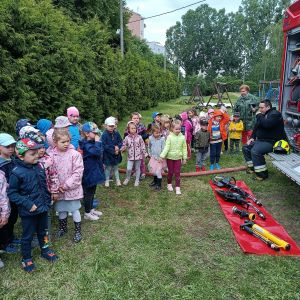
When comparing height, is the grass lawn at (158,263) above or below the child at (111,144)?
below

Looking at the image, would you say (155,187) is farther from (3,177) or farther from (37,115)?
(37,115)

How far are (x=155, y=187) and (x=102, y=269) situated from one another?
117 inches

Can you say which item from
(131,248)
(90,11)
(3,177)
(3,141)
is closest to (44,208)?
(3,177)

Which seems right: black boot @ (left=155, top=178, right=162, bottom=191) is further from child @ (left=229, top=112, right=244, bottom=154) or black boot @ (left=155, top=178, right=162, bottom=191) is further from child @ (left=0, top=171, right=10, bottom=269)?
child @ (left=229, top=112, right=244, bottom=154)

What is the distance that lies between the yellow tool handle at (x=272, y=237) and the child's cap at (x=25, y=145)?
309cm

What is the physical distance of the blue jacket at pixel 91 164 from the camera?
463cm

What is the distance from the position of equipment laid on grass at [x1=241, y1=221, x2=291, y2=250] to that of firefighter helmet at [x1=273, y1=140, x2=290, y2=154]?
2347 mm

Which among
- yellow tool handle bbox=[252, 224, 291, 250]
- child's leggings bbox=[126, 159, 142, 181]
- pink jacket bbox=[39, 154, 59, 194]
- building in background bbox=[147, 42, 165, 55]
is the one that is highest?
building in background bbox=[147, 42, 165, 55]

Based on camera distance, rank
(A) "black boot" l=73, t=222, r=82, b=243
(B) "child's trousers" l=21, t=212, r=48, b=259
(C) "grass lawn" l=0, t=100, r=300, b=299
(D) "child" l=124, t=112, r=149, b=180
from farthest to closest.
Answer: (D) "child" l=124, t=112, r=149, b=180 → (A) "black boot" l=73, t=222, r=82, b=243 → (B) "child's trousers" l=21, t=212, r=48, b=259 → (C) "grass lawn" l=0, t=100, r=300, b=299

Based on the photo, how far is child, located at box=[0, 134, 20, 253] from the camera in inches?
142

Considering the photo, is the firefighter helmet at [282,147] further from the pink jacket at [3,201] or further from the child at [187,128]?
the pink jacket at [3,201]

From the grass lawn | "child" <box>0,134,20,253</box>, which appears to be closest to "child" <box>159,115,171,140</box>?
the grass lawn

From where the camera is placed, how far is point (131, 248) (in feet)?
13.2

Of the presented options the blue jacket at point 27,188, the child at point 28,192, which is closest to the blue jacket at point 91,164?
the child at point 28,192
